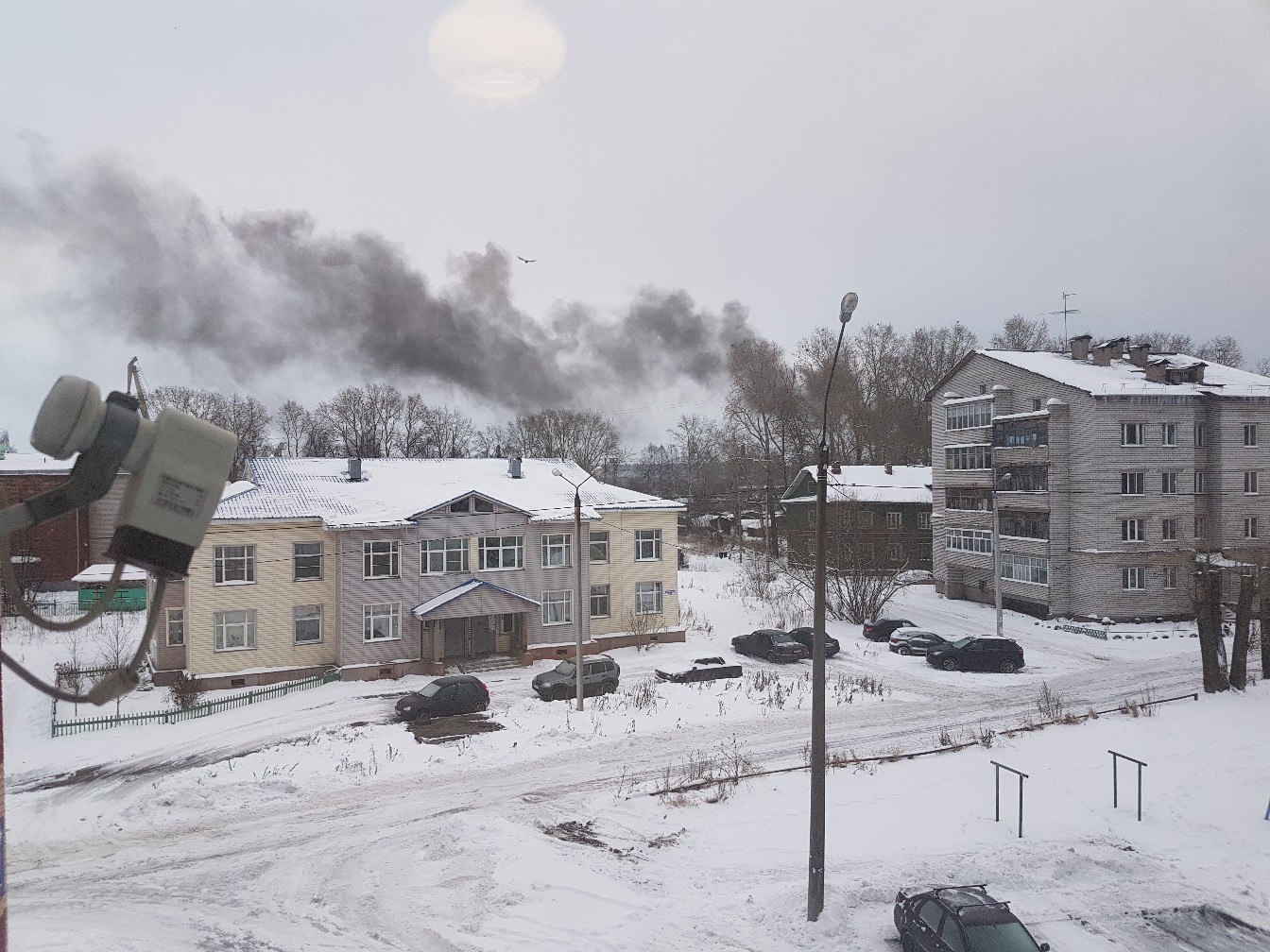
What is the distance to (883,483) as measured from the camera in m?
49.7

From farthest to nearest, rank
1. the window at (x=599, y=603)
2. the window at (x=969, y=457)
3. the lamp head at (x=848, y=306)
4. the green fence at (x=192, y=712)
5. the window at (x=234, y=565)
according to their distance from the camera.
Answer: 1. the window at (x=969, y=457)
2. the window at (x=599, y=603)
3. the window at (x=234, y=565)
4. the green fence at (x=192, y=712)
5. the lamp head at (x=848, y=306)

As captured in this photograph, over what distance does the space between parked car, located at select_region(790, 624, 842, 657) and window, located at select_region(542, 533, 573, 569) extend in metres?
9.15

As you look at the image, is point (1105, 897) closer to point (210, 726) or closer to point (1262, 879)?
point (1262, 879)

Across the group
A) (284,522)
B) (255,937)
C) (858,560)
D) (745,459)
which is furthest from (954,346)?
(255,937)

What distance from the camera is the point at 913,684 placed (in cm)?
2505

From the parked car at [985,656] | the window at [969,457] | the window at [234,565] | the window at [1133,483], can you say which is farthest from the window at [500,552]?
the window at [1133,483]

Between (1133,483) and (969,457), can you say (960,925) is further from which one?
(969,457)

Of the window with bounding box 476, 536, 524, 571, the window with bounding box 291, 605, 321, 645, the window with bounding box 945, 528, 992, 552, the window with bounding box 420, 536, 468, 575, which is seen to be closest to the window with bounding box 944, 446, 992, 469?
the window with bounding box 945, 528, 992, 552

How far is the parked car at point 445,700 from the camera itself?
69.8 ft

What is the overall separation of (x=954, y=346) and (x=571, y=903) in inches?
2801

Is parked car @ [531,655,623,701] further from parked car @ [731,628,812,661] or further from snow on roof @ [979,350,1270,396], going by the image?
snow on roof @ [979,350,1270,396]

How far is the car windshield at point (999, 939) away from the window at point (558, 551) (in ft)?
71.2

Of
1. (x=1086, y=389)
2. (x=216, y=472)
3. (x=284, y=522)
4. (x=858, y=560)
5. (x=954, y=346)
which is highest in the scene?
(x=954, y=346)

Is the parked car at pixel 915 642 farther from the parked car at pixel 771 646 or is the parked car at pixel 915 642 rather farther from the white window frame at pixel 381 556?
the white window frame at pixel 381 556
